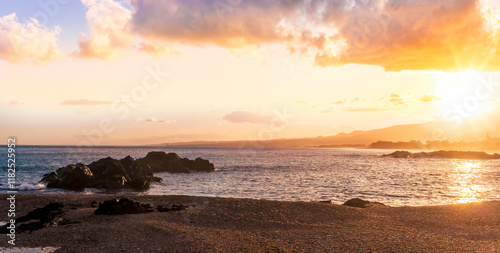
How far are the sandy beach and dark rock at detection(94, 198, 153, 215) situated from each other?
59cm

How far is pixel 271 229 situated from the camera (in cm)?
1430

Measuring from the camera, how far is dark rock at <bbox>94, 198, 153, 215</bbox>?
16141 millimetres

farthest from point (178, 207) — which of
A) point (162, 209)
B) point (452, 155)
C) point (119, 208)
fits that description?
point (452, 155)

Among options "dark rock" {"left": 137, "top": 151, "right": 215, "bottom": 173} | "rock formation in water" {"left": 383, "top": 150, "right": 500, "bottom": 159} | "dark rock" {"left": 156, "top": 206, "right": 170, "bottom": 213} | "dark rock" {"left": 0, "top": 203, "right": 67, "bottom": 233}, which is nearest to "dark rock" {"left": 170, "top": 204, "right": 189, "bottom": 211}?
"dark rock" {"left": 156, "top": 206, "right": 170, "bottom": 213}

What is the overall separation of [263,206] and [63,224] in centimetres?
1023

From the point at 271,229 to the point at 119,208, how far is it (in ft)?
26.2

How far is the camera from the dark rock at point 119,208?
16.1 m

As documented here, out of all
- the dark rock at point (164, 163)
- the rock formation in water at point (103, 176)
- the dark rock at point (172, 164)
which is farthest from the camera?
the dark rock at point (172, 164)

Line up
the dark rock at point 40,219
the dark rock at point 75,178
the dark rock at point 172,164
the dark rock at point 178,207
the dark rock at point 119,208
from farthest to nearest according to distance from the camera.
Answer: the dark rock at point 172,164 < the dark rock at point 75,178 < the dark rock at point 178,207 < the dark rock at point 119,208 < the dark rock at point 40,219

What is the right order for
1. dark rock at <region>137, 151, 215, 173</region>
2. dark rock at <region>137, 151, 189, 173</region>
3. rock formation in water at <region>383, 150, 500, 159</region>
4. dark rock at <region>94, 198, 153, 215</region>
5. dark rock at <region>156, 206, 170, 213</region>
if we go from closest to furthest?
1. dark rock at <region>94, 198, 153, 215</region>
2. dark rock at <region>156, 206, 170, 213</region>
3. dark rock at <region>137, 151, 189, 173</region>
4. dark rock at <region>137, 151, 215, 173</region>
5. rock formation in water at <region>383, 150, 500, 159</region>

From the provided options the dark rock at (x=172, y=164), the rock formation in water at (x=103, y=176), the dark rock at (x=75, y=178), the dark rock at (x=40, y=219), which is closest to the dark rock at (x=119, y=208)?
the dark rock at (x=40, y=219)

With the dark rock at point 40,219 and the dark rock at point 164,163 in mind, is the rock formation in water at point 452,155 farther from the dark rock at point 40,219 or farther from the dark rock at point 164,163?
the dark rock at point 40,219

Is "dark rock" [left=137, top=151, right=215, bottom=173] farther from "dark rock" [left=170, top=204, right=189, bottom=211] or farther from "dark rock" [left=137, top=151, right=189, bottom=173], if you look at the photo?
"dark rock" [left=170, top=204, right=189, bottom=211]

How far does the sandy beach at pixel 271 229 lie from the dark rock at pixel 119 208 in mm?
590
